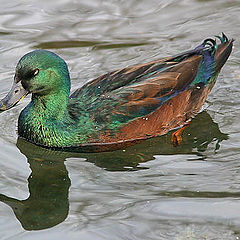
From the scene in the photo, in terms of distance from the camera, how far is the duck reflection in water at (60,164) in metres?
7.17

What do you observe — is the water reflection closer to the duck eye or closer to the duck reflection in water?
the duck reflection in water

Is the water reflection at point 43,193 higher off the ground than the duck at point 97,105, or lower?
lower

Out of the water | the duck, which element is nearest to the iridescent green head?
the duck

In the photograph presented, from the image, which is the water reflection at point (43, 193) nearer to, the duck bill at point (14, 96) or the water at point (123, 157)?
the water at point (123, 157)

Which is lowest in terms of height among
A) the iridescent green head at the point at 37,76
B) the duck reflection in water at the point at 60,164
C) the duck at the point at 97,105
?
the duck reflection in water at the point at 60,164

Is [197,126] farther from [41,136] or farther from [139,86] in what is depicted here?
[41,136]

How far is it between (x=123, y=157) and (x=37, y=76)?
147 cm

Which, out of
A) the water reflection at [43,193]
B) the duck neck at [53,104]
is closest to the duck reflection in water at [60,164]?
the water reflection at [43,193]

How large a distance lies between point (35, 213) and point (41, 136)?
1.86 m

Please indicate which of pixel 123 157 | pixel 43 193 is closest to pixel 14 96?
pixel 43 193

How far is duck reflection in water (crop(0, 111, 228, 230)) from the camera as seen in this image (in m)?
7.17

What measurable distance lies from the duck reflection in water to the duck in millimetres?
149

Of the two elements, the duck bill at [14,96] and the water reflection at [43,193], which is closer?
the water reflection at [43,193]

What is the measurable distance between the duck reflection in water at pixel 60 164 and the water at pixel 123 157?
0.5 inches
